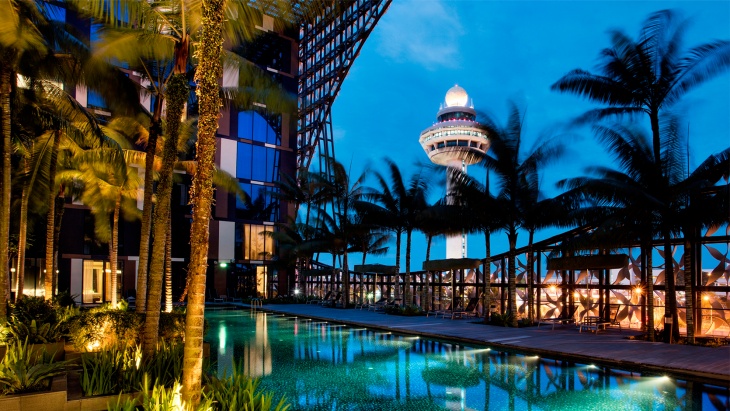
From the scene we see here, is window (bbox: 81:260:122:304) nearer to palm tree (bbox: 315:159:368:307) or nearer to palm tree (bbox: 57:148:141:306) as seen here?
palm tree (bbox: 57:148:141:306)

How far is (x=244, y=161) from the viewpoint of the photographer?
3903 cm

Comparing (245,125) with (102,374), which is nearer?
(102,374)

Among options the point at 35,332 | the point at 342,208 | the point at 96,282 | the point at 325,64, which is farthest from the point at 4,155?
the point at 325,64

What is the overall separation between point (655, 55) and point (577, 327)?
360 inches

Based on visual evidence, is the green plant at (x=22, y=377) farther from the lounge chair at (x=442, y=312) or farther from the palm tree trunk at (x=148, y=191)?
the lounge chair at (x=442, y=312)

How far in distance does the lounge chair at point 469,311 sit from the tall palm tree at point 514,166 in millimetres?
3312

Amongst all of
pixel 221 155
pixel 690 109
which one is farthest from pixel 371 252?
pixel 690 109

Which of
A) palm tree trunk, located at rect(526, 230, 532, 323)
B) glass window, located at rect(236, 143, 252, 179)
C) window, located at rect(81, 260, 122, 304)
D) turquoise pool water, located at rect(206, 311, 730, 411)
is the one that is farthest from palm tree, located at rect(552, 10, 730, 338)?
window, located at rect(81, 260, 122, 304)

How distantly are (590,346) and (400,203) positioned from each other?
12.8 m

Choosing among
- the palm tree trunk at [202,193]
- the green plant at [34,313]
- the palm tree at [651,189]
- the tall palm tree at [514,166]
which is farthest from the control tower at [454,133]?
the palm tree trunk at [202,193]

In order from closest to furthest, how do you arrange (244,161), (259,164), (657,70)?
1. (657,70)
2. (244,161)
3. (259,164)

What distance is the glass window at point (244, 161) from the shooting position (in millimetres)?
38688

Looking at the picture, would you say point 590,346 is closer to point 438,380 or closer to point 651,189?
point 651,189

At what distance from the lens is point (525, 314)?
21.6 m
